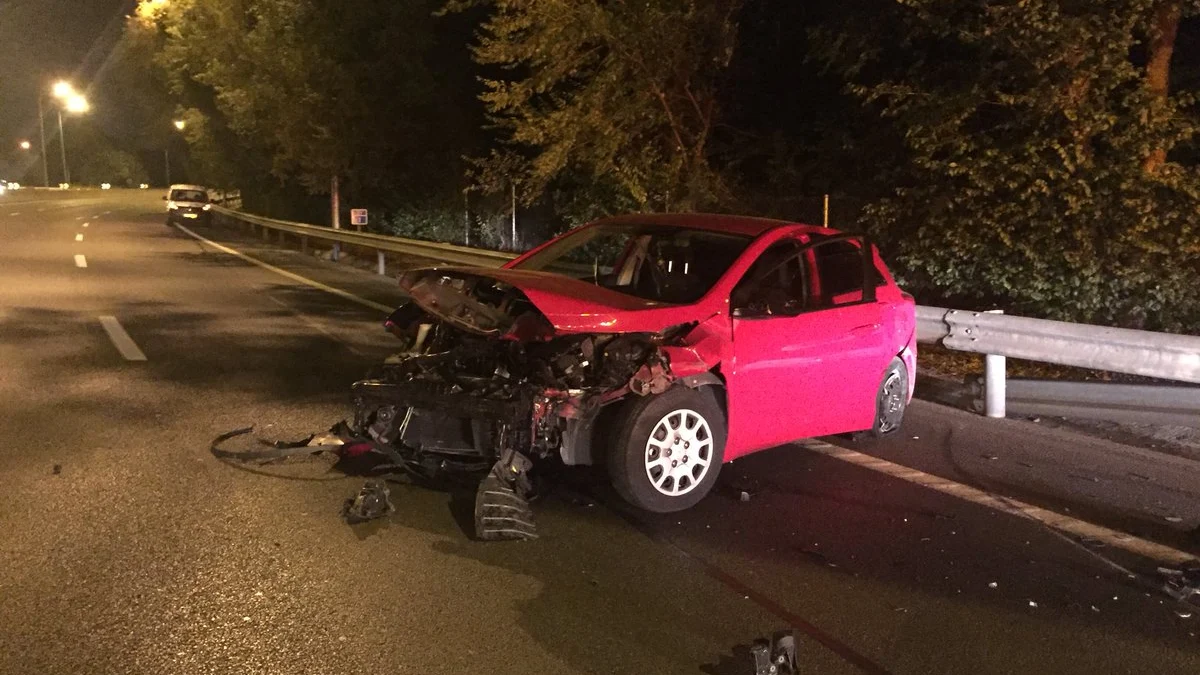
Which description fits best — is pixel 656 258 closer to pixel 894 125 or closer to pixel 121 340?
pixel 894 125

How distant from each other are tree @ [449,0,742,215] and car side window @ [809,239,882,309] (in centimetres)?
792

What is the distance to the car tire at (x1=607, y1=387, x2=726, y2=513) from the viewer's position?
542 centimetres

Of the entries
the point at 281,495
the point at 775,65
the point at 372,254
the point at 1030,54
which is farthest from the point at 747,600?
the point at 372,254

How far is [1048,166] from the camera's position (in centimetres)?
1034

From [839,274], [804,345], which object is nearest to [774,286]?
[804,345]

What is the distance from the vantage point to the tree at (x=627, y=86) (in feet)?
46.5

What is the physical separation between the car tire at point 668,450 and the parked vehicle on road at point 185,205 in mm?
37010

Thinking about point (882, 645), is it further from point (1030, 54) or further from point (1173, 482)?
point (1030, 54)

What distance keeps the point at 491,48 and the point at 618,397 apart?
10653 mm

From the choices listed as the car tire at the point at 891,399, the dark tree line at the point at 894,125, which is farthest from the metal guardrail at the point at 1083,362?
the dark tree line at the point at 894,125

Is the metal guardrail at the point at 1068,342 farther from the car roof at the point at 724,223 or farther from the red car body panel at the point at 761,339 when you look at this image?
the car roof at the point at 724,223

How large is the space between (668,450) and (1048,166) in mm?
6746

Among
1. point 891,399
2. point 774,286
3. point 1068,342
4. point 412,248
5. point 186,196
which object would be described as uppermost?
point 186,196

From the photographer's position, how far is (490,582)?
4.58m
